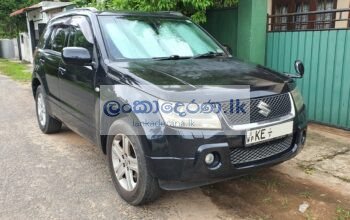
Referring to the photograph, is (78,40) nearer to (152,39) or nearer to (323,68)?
(152,39)

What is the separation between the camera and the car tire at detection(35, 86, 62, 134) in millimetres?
5516

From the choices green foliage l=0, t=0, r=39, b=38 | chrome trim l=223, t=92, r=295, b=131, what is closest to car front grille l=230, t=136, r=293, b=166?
chrome trim l=223, t=92, r=295, b=131

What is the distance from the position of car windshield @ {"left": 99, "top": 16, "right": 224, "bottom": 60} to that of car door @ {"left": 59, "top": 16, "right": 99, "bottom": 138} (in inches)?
9.9

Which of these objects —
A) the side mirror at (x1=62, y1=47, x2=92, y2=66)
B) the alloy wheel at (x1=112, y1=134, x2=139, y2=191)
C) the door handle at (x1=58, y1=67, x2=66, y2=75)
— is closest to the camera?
the alloy wheel at (x1=112, y1=134, x2=139, y2=191)

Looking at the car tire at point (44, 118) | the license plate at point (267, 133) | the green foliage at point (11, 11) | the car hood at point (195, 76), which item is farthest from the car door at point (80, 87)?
the green foliage at point (11, 11)

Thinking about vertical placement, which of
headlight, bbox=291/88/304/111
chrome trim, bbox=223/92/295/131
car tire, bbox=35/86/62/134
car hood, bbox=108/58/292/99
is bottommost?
car tire, bbox=35/86/62/134

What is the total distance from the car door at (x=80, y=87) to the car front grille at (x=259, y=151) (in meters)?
1.54

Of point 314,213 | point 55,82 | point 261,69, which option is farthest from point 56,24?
point 314,213

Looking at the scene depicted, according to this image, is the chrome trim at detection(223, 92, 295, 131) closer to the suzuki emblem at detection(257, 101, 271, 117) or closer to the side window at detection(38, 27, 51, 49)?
the suzuki emblem at detection(257, 101, 271, 117)

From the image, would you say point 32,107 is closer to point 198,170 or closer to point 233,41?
point 233,41

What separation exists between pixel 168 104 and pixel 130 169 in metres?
0.83

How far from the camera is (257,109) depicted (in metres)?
3.04

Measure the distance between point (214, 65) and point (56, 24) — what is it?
2.72 m

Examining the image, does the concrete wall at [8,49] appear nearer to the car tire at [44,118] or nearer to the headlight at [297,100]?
the car tire at [44,118]
